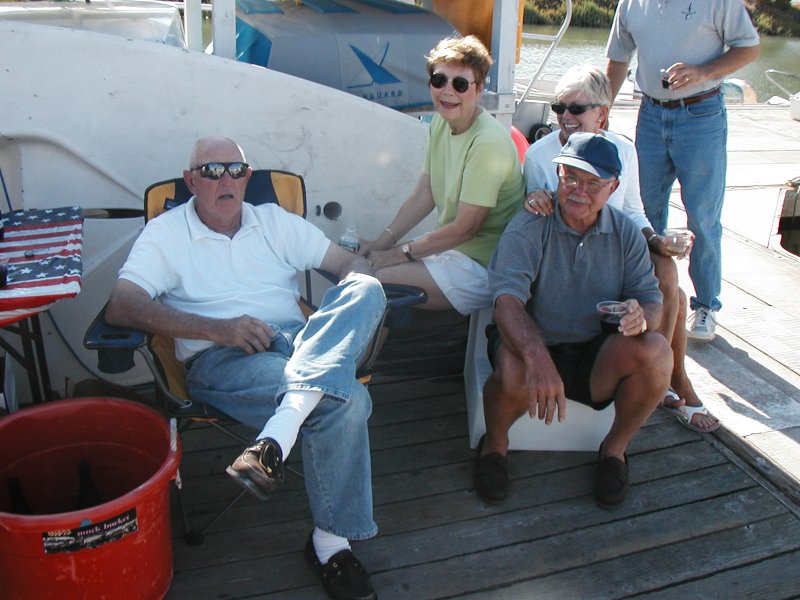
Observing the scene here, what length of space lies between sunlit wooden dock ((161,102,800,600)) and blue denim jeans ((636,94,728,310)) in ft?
1.42

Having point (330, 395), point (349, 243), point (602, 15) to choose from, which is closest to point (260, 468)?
point (330, 395)

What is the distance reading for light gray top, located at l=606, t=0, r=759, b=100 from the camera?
10.1ft

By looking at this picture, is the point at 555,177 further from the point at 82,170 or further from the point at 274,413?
the point at 82,170

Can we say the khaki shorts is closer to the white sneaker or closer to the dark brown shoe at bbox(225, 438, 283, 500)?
the dark brown shoe at bbox(225, 438, 283, 500)

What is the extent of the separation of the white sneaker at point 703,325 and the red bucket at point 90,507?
94.8 inches

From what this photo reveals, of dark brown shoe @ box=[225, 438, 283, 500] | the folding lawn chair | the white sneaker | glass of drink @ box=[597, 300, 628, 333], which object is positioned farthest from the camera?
the white sneaker

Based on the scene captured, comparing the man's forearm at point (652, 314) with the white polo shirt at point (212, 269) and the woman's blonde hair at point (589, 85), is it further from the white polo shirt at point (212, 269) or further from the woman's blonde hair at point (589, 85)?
the white polo shirt at point (212, 269)

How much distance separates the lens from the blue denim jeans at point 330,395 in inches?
78.4

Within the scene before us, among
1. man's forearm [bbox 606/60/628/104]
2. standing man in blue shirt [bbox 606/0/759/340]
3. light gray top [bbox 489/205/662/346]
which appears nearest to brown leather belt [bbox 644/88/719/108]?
standing man in blue shirt [bbox 606/0/759/340]

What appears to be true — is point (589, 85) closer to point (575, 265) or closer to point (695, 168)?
point (575, 265)

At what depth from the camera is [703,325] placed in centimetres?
346

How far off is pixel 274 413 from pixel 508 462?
3.14 ft

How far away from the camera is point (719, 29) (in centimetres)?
311

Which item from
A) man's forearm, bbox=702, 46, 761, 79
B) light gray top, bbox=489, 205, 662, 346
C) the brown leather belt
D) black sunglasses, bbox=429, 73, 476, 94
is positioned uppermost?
man's forearm, bbox=702, 46, 761, 79
